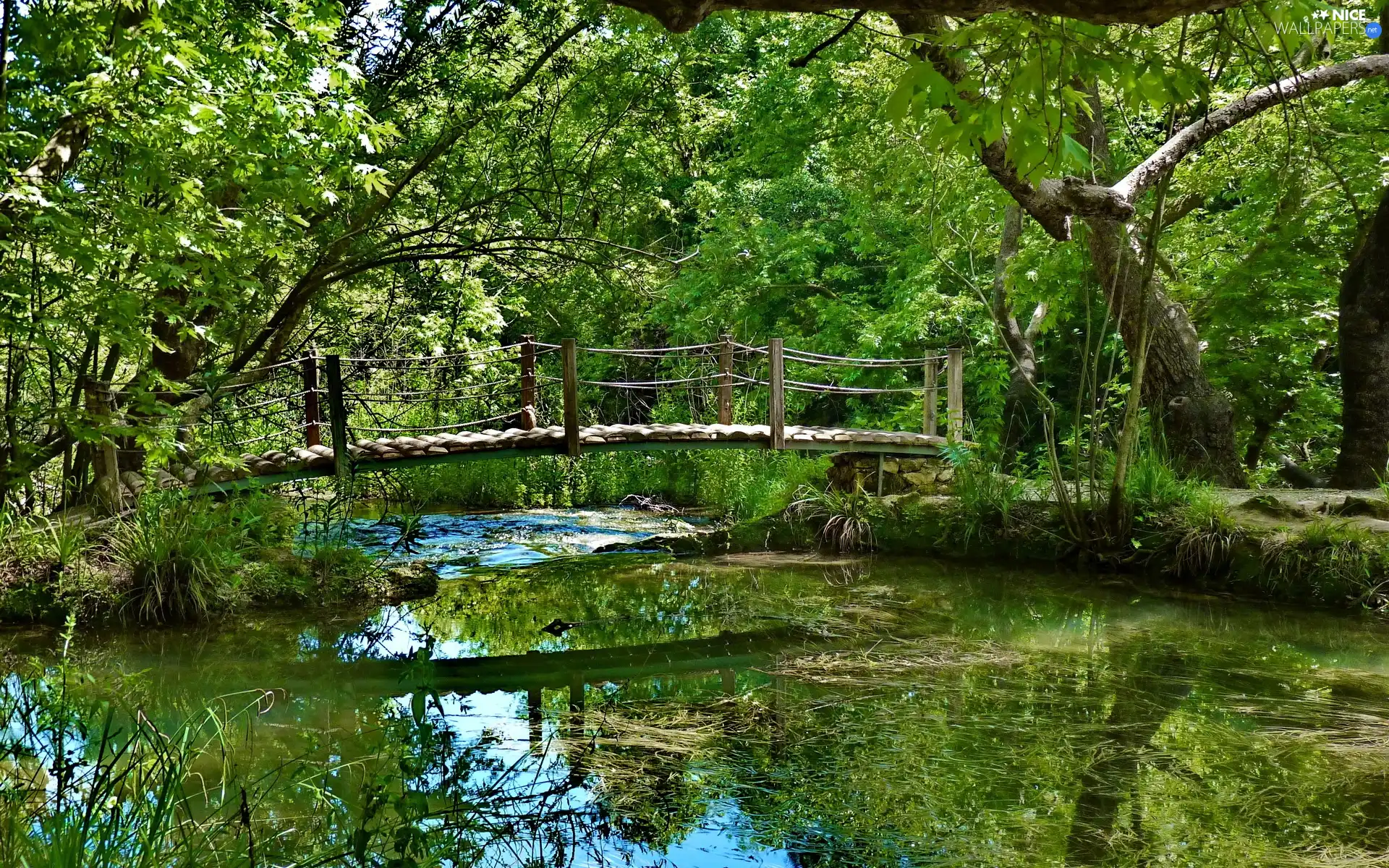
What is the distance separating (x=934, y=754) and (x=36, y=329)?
3.44 metres

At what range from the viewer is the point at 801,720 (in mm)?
3871

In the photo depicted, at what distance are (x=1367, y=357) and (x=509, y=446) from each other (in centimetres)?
633

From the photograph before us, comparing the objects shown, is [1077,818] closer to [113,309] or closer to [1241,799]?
[1241,799]

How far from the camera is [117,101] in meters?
3.97

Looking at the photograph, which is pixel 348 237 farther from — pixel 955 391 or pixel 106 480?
pixel 955 391

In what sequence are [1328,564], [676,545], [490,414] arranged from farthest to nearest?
1. [490,414]
2. [676,545]
3. [1328,564]

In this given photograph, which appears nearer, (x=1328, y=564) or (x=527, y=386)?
(x=1328, y=564)

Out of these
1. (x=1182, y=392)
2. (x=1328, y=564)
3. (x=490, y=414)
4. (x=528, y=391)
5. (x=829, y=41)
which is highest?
(x=829, y=41)

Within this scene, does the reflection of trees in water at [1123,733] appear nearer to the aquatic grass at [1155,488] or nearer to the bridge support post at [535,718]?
the bridge support post at [535,718]

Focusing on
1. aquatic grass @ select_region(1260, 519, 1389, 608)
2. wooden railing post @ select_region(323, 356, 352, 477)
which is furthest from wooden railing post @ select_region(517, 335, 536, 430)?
aquatic grass @ select_region(1260, 519, 1389, 608)

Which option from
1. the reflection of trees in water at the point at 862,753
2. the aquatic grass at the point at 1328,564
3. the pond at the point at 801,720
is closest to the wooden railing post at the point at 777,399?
the pond at the point at 801,720

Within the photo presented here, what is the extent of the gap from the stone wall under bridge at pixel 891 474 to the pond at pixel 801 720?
2.45 m

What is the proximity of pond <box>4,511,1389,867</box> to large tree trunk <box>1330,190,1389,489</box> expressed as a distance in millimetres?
2557

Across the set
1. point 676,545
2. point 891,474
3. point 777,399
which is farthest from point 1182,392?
point 676,545
